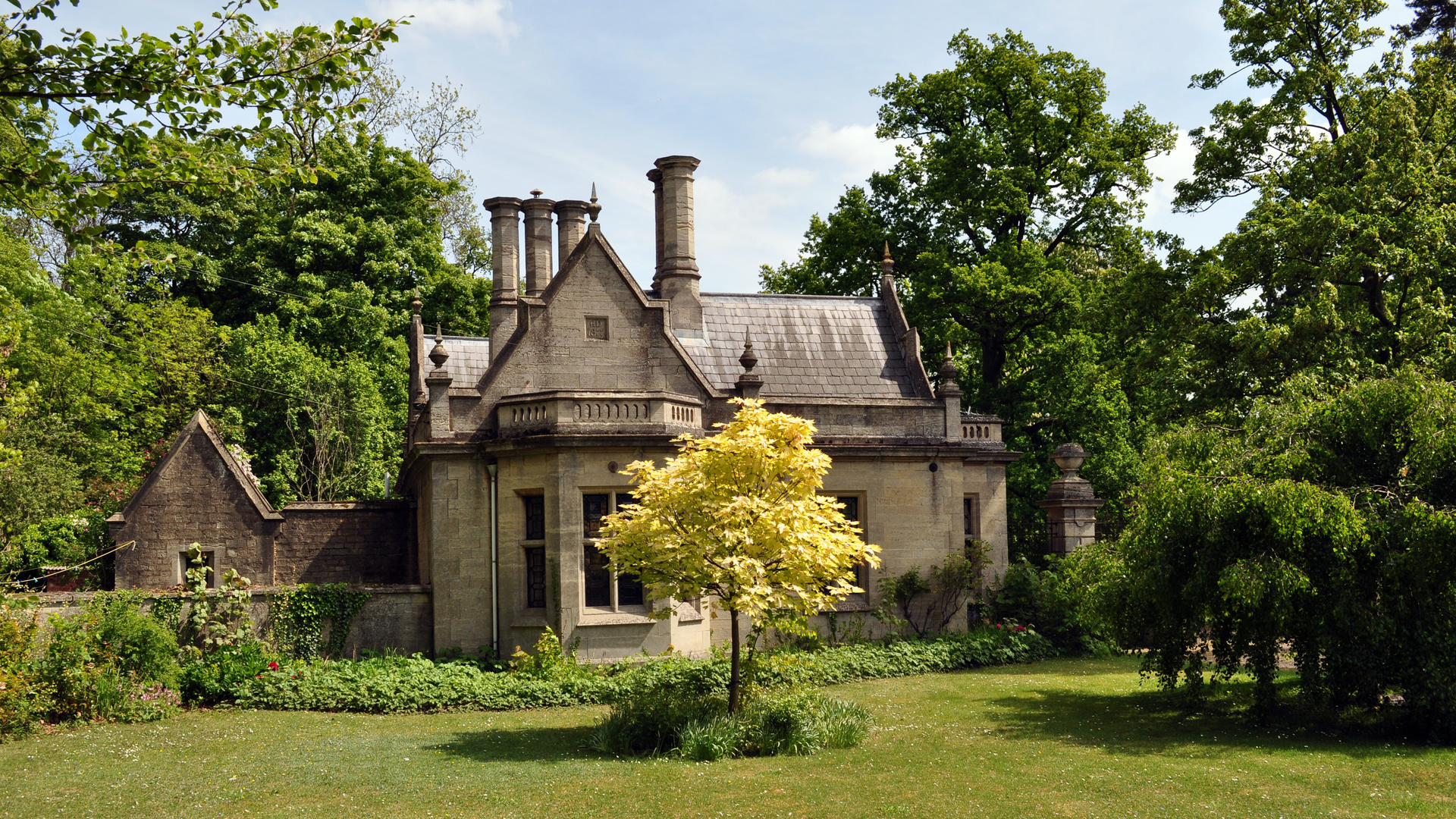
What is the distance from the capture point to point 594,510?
18500mm

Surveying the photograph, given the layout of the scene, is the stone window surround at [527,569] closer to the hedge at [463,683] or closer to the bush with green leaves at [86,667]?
the hedge at [463,683]

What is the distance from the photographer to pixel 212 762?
12.2m

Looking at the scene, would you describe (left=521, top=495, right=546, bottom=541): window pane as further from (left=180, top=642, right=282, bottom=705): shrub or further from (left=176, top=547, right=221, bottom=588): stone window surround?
(left=176, top=547, right=221, bottom=588): stone window surround

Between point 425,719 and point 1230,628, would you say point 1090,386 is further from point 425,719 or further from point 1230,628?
point 425,719

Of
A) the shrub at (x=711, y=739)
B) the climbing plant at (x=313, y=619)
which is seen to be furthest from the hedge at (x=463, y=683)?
the shrub at (x=711, y=739)

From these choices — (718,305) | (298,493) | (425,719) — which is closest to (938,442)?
(718,305)

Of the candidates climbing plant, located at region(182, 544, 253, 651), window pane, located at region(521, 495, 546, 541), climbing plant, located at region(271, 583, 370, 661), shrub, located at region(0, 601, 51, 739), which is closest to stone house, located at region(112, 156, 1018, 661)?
window pane, located at region(521, 495, 546, 541)

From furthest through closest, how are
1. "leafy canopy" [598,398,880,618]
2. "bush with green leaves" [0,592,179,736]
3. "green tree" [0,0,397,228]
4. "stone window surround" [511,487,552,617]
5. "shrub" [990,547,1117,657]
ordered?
"shrub" [990,547,1117,657] < "stone window surround" [511,487,552,617] < "bush with green leaves" [0,592,179,736] < "leafy canopy" [598,398,880,618] < "green tree" [0,0,397,228]

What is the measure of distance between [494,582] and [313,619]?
3078 mm

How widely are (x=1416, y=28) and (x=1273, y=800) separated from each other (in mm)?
20319

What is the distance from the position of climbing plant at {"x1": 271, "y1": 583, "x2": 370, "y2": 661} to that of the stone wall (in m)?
3.46

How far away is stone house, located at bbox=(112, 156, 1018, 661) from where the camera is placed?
1838 centimetres

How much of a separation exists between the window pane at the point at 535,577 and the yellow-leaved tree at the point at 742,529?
575 cm

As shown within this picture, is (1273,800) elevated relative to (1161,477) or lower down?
lower down
